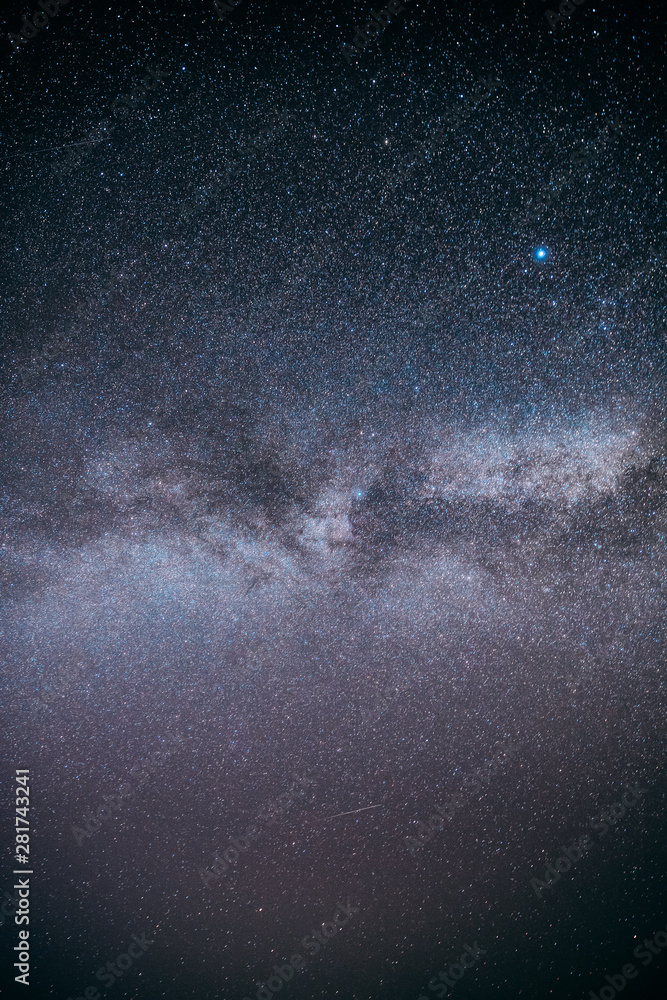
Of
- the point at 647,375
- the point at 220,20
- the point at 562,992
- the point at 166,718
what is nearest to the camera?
the point at 220,20

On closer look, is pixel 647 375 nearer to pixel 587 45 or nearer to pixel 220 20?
pixel 587 45

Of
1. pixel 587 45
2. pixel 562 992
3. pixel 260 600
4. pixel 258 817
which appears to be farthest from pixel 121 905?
pixel 587 45

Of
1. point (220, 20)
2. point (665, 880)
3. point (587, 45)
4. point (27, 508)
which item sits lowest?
point (665, 880)

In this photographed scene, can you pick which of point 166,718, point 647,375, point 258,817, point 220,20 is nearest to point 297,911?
point 258,817

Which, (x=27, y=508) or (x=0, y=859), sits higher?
(x=27, y=508)

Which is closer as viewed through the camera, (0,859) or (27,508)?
(27,508)

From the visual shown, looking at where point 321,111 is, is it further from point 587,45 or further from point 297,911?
point 297,911

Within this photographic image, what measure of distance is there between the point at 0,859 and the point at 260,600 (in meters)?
1.66

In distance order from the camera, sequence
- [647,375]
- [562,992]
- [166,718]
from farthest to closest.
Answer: [562,992] → [166,718] → [647,375]

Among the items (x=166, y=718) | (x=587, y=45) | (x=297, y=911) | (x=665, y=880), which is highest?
(x=587, y=45)

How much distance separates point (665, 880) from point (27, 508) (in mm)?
3457

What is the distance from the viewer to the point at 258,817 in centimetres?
186

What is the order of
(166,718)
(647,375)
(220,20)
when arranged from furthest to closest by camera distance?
(166,718)
(647,375)
(220,20)

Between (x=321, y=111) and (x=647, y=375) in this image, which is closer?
(x=321, y=111)
